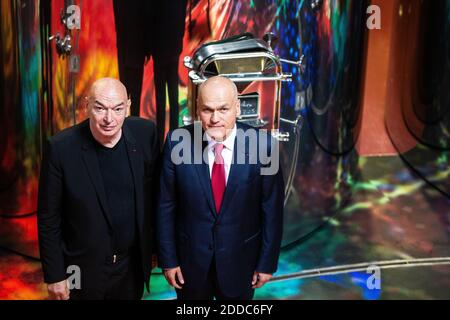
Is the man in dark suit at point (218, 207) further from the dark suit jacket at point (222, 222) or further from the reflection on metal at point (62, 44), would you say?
the reflection on metal at point (62, 44)

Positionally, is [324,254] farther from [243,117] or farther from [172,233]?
[172,233]

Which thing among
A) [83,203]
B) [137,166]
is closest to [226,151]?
[137,166]

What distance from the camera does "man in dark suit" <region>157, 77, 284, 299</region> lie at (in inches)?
85.2

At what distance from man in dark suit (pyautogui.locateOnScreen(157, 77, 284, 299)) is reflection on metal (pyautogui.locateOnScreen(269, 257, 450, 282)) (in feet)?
4.49

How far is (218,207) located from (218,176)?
0.40 feet

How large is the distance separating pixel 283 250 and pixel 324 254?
286 millimetres

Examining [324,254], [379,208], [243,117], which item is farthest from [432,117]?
[243,117]

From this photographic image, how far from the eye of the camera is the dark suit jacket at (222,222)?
217 centimetres

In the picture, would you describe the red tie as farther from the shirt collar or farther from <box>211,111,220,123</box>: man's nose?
<box>211,111,220,123</box>: man's nose

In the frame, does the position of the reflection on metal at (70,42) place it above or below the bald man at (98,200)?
above

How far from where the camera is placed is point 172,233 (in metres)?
2.25

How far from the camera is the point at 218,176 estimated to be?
2191mm

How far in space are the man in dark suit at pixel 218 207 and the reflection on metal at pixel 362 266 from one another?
1370mm

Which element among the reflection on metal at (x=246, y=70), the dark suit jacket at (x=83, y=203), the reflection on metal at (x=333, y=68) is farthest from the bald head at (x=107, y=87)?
the reflection on metal at (x=333, y=68)
